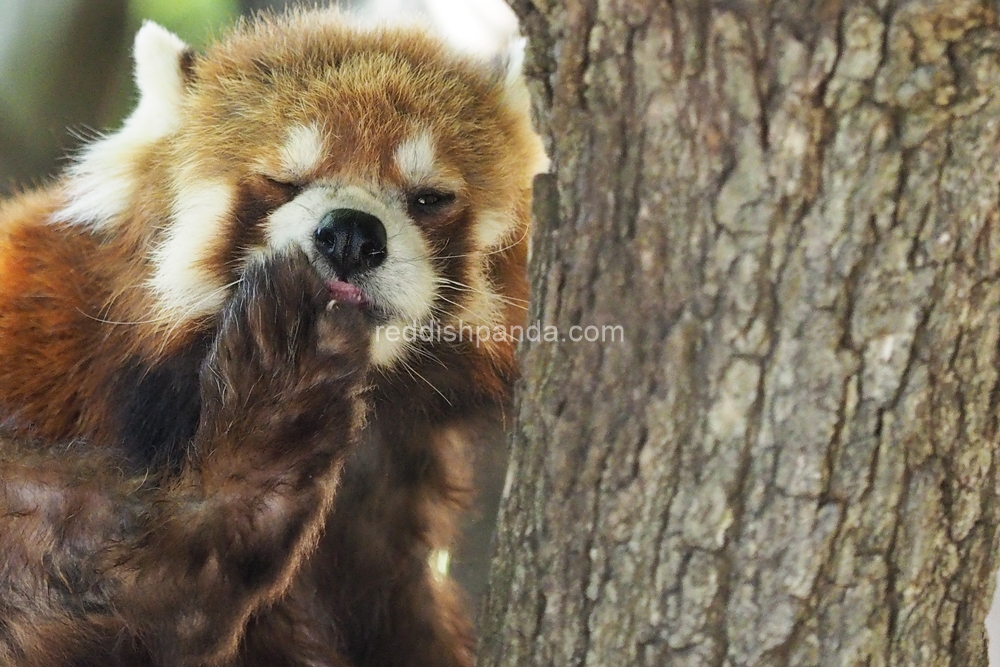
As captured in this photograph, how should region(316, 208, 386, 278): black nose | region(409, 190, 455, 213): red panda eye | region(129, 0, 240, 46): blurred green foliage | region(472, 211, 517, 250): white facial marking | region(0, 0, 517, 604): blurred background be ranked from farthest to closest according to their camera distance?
region(129, 0, 240, 46): blurred green foliage → region(0, 0, 517, 604): blurred background → region(472, 211, 517, 250): white facial marking → region(409, 190, 455, 213): red panda eye → region(316, 208, 386, 278): black nose

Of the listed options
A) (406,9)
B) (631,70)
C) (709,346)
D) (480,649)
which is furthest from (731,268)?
(406,9)

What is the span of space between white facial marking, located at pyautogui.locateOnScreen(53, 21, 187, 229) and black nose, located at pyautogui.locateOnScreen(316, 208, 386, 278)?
28.9 inches

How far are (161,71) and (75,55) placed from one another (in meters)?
1.17

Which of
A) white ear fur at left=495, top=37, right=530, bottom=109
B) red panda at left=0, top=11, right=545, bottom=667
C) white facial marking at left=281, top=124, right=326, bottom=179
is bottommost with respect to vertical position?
red panda at left=0, top=11, right=545, bottom=667

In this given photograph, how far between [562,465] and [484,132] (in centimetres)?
131

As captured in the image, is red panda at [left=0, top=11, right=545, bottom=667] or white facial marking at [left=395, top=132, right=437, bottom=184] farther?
white facial marking at [left=395, top=132, right=437, bottom=184]

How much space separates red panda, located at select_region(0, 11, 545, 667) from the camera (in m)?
1.95

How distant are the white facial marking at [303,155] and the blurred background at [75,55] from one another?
115 centimetres

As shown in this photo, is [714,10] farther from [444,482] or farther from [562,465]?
[444,482]

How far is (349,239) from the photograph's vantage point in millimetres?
2084

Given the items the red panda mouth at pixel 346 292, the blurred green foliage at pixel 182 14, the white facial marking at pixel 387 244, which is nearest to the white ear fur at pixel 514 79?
the white facial marking at pixel 387 244

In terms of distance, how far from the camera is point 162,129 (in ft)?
8.39

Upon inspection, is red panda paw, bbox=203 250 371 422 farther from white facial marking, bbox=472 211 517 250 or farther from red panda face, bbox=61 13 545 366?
white facial marking, bbox=472 211 517 250

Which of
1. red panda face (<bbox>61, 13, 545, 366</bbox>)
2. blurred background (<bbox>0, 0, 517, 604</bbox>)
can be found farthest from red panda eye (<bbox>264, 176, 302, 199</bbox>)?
blurred background (<bbox>0, 0, 517, 604</bbox>)
